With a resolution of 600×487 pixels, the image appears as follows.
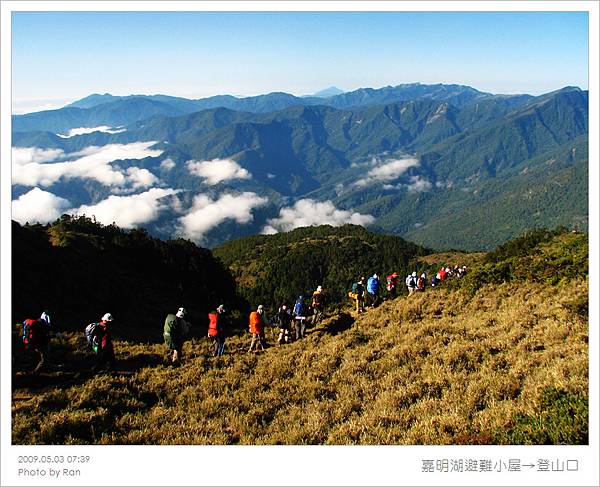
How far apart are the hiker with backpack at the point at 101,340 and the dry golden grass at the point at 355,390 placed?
0.69 m

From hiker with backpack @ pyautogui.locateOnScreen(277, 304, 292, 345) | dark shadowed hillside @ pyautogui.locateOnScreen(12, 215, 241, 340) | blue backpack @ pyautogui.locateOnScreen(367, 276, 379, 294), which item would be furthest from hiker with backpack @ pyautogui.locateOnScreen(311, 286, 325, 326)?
dark shadowed hillside @ pyautogui.locateOnScreen(12, 215, 241, 340)

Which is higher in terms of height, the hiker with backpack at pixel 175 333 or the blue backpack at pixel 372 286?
the blue backpack at pixel 372 286

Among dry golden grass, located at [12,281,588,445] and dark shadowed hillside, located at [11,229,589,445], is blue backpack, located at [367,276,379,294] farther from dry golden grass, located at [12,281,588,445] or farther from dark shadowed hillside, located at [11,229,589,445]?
dry golden grass, located at [12,281,588,445]

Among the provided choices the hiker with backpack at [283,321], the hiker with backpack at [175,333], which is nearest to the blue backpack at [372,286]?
the hiker with backpack at [283,321]

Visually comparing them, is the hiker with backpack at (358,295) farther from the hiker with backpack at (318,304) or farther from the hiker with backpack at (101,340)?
the hiker with backpack at (101,340)

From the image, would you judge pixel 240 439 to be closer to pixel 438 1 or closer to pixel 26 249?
pixel 438 1

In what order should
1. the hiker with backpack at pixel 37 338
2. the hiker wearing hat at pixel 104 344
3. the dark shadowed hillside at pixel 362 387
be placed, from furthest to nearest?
the hiker wearing hat at pixel 104 344, the hiker with backpack at pixel 37 338, the dark shadowed hillside at pixel 362 387

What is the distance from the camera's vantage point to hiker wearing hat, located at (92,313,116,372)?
40.8 feet

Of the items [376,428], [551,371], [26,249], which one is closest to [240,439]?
[376,428]

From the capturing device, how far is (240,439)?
26.4 ft

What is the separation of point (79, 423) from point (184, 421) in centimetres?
218

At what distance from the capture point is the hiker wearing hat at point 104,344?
12445 mm

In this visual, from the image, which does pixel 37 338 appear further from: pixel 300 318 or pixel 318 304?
pixel 318 304

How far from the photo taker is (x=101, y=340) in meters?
12.6
